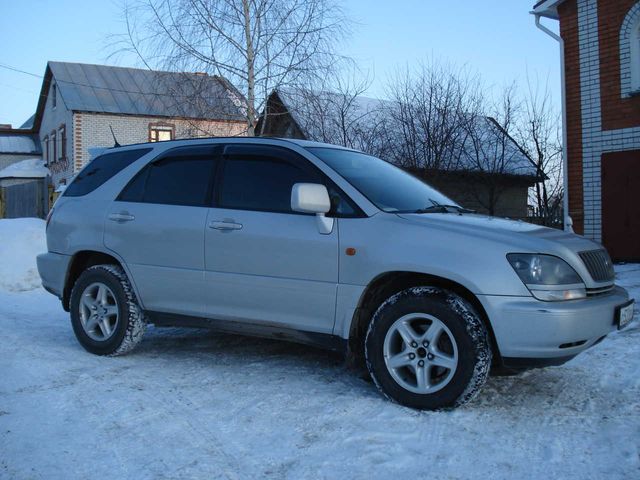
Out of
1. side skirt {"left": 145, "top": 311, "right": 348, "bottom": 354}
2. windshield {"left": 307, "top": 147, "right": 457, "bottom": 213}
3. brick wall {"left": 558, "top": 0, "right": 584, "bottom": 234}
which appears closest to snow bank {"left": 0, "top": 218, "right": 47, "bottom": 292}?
side skirt {"left": 145, "top": 311, "right": 348, "bottom": 354}

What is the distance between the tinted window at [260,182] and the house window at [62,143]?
30242 millimetres

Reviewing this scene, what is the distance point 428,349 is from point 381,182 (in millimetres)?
1402

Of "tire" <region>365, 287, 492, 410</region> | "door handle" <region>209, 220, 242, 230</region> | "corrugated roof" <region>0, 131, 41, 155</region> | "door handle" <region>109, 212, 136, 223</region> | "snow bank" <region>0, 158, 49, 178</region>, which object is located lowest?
"tire" <region>365, 287, 492, 410</region>

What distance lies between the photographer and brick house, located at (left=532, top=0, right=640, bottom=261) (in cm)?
1112

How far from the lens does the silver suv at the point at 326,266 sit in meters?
3.62

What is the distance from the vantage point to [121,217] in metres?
5.13

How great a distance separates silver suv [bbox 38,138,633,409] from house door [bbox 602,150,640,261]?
7792mm

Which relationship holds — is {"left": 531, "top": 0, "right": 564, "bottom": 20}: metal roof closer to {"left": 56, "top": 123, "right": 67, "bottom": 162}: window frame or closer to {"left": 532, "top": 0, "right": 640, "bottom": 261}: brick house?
{"left": 532, "top": 0, "right": 640, "bottom": 261}: brick house

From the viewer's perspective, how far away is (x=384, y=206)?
13.8ft

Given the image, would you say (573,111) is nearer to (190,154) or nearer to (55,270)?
(190,154)

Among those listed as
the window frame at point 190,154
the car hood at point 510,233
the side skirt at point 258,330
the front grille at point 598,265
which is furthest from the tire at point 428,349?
the window frame at point 190,154

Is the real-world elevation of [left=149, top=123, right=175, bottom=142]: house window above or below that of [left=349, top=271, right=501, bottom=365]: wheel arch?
above

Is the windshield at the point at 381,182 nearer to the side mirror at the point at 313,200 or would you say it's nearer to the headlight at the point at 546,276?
the side mirror at the point at 313,200

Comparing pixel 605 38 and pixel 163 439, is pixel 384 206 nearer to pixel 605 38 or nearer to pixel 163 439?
pixel 163 439
